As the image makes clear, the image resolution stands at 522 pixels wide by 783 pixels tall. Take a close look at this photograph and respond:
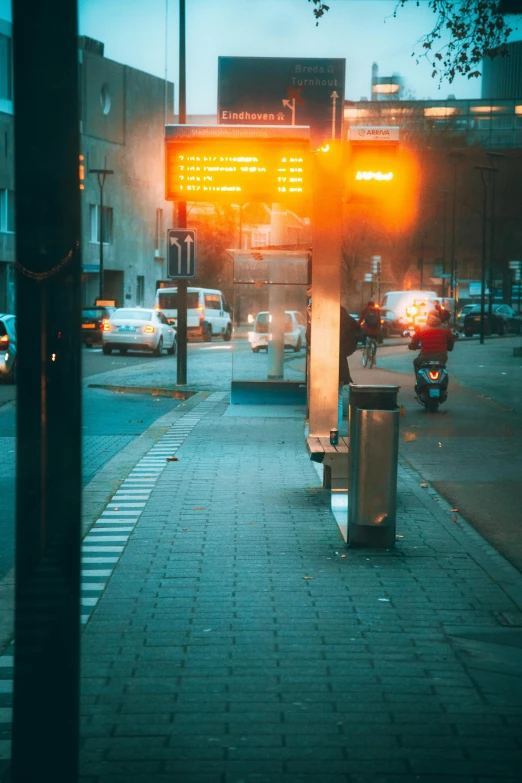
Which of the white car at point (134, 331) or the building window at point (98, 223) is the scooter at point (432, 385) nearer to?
the white car at point (134, 331)

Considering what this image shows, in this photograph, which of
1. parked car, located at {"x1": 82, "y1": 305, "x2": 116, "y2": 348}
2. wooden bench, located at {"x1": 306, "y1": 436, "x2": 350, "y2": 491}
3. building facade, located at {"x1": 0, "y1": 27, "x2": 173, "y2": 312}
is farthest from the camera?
building facade, located at {"x1": 0, "y1": 27, "x2": 173, "y2": 312}

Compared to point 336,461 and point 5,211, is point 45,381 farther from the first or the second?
point 5,211

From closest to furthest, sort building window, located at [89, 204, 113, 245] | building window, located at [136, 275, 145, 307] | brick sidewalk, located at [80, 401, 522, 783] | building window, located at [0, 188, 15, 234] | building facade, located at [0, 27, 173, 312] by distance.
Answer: brick sidewalk, located at [80, 401, 522, 783], building window, located at [0, 188, 15, 234], building facade, located at [0, 27, 173, 312], building window, located at [89, 204, 113, 245], building window, located at [136, 275, 145, 307]

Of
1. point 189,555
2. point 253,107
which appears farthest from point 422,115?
point 189,555

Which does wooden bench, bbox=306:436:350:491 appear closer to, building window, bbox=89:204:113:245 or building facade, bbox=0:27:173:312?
building facade, bbox=0:27:173:312

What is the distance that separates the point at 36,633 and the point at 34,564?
0.20 metres

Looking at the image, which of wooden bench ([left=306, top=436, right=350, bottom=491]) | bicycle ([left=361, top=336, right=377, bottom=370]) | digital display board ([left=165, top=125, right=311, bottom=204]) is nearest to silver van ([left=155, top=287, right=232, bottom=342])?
bicycle ([left=361, top=336, right=377, bottom=370])

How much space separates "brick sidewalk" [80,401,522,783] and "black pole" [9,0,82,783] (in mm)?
591

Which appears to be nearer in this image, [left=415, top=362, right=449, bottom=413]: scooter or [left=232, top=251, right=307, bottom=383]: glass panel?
[left=415, top=362, right=449, bottom=413]: scooter

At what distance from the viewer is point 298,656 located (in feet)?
17.1

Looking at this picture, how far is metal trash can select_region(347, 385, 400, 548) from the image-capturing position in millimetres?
7605

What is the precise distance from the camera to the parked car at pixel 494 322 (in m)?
62.9

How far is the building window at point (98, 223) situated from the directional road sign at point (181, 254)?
43056 mm

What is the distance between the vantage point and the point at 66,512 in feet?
11.1
